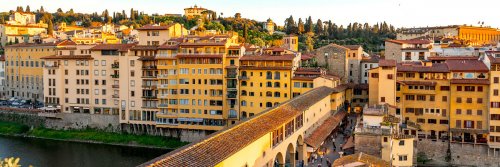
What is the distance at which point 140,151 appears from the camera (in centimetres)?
4266

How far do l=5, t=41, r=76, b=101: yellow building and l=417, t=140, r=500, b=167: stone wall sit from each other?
3896 centimetres

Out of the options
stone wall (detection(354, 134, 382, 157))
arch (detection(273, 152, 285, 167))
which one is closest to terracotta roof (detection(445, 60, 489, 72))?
stone wall (detection(354, 134, 382, 157))

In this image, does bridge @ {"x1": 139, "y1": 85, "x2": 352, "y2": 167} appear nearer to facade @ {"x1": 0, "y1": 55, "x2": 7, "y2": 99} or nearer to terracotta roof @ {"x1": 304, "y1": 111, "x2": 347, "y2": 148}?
terracotta roof @ {"x1": 304, "y1": 111, "x2": 347, "y2": 148}

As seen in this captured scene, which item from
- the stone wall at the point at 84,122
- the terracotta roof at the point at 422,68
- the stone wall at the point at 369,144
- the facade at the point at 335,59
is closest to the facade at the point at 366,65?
the facade at the point at 335,59

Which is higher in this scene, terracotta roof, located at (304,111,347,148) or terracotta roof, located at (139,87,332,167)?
terracotta roof, located at (139,87,332,167)

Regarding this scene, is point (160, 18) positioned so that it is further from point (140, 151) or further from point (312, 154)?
point (312, 154)

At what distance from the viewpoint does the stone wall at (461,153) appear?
120ft

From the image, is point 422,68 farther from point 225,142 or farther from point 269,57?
Result: point 225,142

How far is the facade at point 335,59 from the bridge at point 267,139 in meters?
13.1

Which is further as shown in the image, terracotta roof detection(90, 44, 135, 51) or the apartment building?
terracotta roof detection(90, 44, 135, 51)

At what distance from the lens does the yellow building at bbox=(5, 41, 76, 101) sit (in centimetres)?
5772

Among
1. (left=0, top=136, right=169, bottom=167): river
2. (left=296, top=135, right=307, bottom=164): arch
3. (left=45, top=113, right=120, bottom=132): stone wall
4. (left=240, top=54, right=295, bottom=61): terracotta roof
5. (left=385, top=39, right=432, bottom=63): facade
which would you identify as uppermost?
(left=385, top=39, right=432, bottom=63): facade

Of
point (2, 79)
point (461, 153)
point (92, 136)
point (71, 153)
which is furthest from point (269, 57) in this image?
point (2, 79)

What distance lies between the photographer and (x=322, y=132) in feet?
103
